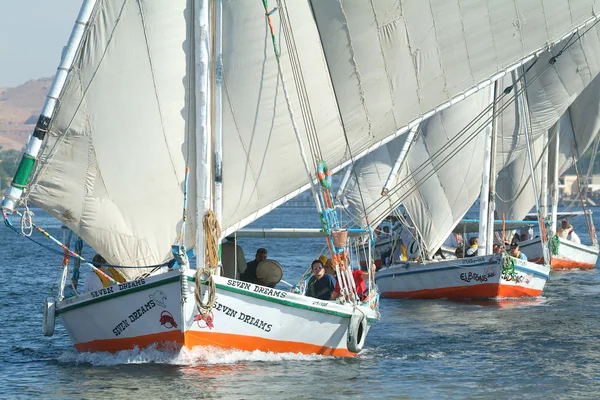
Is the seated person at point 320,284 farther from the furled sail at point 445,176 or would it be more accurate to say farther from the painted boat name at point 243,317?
the furled sail at point 445,176

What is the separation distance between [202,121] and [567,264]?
125 ft

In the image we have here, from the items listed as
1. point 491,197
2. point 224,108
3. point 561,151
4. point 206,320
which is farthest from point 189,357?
point 561,151

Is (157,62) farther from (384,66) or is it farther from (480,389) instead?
(480,389)

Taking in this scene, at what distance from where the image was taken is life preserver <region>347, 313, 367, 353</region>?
23.6 meters

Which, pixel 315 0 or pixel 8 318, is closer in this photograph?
pixel 315 0

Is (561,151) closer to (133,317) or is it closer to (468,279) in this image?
(468,279)

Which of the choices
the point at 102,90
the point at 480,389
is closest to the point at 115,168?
the point at 102,90

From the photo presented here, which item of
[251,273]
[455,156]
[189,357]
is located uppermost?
[455,156]

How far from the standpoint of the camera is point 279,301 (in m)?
22.4

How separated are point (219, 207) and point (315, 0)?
5.15m

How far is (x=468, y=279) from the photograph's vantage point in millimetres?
38719

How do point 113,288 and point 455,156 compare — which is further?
point 455,156

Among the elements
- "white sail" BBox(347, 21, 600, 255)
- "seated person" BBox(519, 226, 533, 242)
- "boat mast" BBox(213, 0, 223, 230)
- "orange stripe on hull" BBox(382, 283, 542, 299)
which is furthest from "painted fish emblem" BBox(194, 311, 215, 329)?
"seated person" BBox(519, 226, 533, 242)

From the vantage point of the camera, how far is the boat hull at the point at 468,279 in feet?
125
